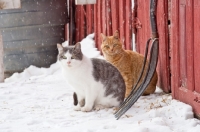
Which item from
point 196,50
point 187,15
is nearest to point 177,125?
point 196,50

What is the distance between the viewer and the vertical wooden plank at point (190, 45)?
5.04 m

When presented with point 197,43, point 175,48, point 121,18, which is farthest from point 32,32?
point 197,43

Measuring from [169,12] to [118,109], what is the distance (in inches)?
59.1

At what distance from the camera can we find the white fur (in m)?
5.76

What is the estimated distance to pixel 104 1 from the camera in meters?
9.01

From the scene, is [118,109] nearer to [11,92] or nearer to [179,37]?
[179,37]

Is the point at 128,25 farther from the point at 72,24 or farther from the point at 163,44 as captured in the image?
the point at 72,24

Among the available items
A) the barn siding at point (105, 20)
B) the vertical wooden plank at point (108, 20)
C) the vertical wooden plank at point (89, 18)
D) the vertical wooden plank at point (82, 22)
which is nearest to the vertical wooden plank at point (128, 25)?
the barn siding at point (105, 20)

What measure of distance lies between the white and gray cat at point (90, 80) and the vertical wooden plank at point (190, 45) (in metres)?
1.09

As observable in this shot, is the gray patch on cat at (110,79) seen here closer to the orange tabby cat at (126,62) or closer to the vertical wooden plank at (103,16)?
the orange tabby cat at (126,62)

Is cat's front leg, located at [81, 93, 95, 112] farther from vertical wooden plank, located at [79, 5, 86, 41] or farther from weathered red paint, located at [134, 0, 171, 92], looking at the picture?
vertical wooden plank, located at [79, 5, 86, 41]

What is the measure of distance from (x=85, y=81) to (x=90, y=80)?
0.07 meters

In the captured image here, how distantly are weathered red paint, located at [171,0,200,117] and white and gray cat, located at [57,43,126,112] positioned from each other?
0.79 metres

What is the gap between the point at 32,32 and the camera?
436 inches
